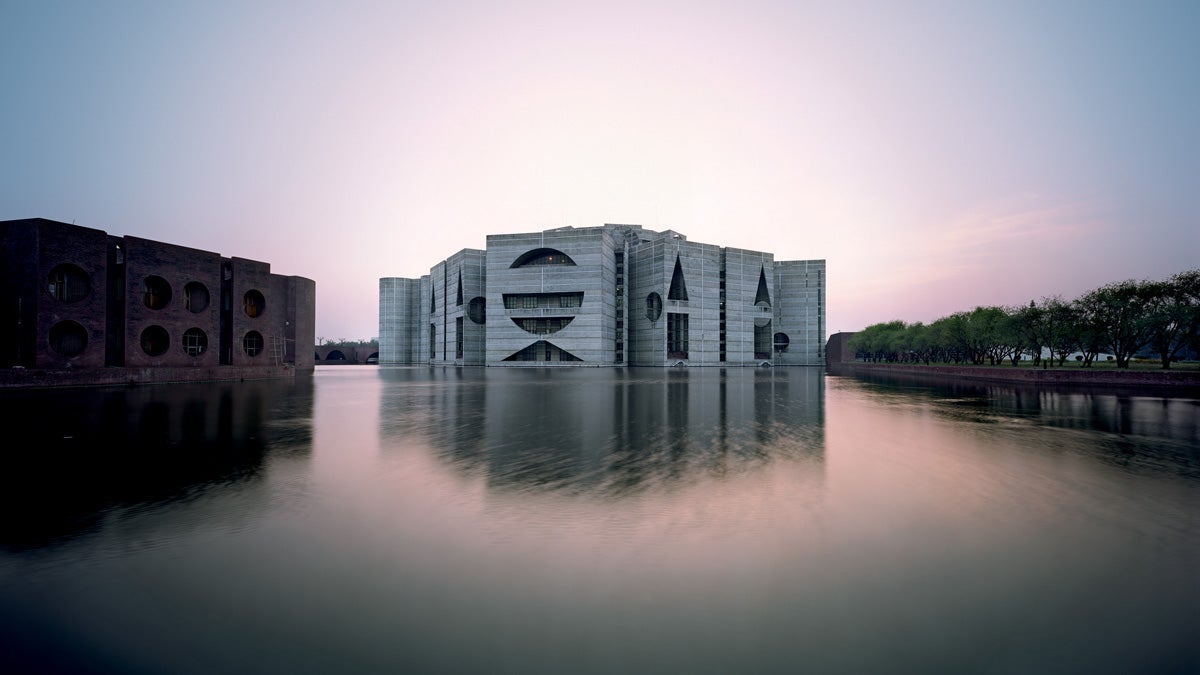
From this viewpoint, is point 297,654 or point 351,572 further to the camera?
point 351,572

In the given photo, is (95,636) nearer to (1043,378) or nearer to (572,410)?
(572,410)

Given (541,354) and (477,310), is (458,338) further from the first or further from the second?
(541,354)

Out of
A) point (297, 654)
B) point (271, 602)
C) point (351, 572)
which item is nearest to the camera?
point (297, 654)

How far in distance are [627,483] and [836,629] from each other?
13.6ft

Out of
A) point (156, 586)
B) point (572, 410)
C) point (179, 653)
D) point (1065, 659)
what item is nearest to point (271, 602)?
point (179, 653)

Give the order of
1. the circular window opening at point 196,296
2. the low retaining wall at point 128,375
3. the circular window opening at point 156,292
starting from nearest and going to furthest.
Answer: the low retaining wall at point 128,375 < the circular window opening at point 156,292 < the circular window opening at point 196,296

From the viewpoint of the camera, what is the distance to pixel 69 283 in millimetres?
28641

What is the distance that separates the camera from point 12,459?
30.2 feet

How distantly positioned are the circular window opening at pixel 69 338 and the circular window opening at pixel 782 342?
294ft

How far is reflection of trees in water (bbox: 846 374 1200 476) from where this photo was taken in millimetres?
10234

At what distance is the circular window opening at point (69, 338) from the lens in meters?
28.0

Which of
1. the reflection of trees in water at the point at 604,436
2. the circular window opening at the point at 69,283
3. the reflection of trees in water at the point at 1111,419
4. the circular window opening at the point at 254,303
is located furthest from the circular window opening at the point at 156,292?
the reflection of trees in water at the point at 1111,419

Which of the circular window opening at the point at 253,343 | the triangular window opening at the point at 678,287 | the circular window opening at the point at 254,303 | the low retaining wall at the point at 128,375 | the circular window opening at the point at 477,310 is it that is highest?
the triangular window opening at the point at 678,287

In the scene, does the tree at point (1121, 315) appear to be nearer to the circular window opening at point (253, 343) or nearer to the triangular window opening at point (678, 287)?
the triangular window opening at point (678, 287)
